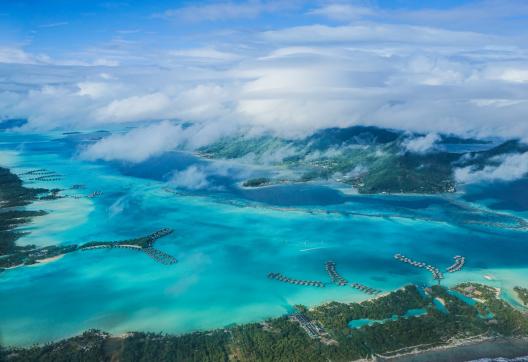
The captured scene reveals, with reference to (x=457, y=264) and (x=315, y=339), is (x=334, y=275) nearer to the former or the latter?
(x=315, y=339)

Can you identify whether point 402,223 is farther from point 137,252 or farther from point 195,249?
point 137,252

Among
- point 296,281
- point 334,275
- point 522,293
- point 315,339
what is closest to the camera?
point 315,339

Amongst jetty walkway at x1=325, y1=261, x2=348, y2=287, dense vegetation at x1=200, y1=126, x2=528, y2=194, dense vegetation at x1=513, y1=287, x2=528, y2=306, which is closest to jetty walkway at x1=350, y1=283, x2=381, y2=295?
jetty walkway at x1=325, y1=261, x2=348, y2=287

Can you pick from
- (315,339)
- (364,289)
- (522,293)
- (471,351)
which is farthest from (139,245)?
(522,293)

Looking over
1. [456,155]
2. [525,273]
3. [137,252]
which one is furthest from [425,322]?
[456,155]

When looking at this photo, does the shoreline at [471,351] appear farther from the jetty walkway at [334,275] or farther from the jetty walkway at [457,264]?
the jetty walkway at [457,264]
